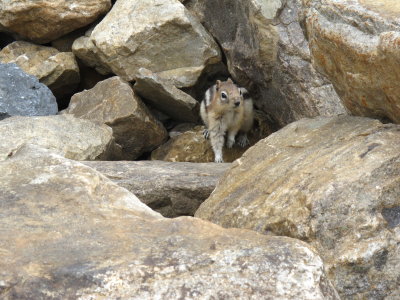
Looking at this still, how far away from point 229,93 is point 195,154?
1089 mm

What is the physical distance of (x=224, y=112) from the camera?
11.6 metres

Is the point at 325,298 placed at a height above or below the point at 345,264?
above

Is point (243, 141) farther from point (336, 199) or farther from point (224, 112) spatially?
point (336, 199)

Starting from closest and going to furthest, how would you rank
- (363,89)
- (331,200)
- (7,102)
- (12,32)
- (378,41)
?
(331,200) < (378,41) < (363,89) < (7,102) < (12,32)

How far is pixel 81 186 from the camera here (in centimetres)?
386

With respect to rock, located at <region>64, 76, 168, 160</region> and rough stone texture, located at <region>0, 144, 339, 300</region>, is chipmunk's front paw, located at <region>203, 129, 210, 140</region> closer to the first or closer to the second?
rock, located at <region>64, 76, 168, 160</region>

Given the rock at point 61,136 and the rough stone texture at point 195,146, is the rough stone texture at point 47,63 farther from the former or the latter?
the rock at point 61,136

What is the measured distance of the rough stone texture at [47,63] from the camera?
1156 cm

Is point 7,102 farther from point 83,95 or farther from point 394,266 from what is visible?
point 394,266

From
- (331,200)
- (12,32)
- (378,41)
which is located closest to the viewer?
(331,200)

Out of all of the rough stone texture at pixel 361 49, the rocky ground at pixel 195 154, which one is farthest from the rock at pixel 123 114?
the rough stone texture at pixel 361 49

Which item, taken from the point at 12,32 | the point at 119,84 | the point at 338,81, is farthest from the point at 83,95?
the point at 338,81

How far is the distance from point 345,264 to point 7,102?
23.3 feet

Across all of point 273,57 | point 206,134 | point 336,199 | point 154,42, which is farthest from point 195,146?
point 336,199
